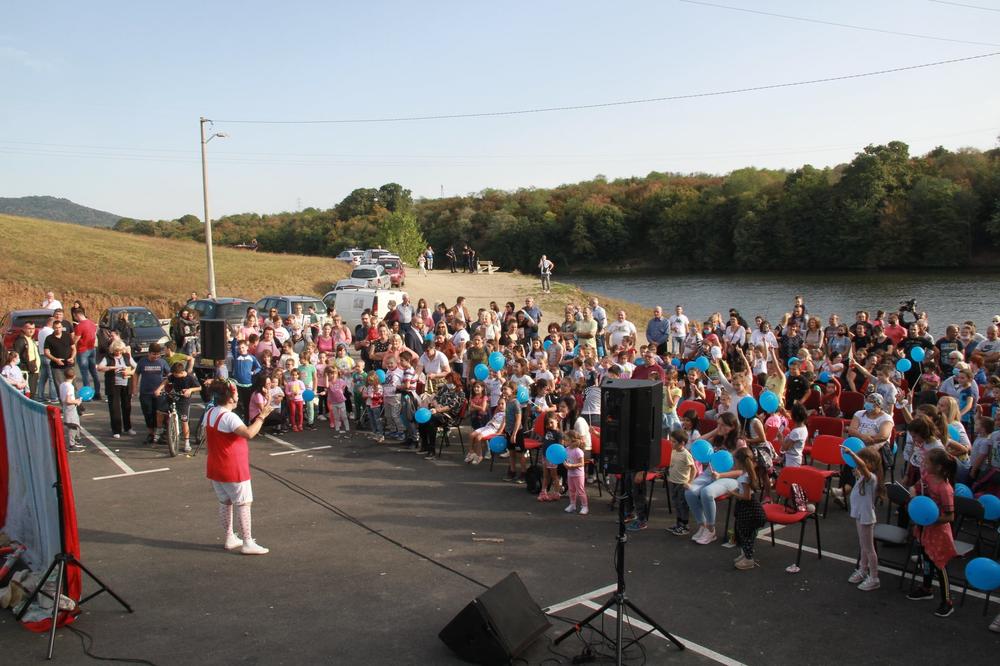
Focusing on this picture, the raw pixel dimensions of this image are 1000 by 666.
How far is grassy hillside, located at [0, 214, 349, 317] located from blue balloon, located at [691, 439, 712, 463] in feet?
99.6

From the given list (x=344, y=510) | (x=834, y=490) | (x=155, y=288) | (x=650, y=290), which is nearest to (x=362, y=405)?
(x=344, y=510)

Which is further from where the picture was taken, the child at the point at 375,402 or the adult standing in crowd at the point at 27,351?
the adult standing in crowd at the point at 27,351

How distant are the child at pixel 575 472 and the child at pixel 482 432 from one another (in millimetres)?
1970

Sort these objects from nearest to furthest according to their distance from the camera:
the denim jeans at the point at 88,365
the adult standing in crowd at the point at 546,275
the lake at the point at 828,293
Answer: the denim jeans at the point at 88,365 < the lake at the point at 828,293 < the adult standing in crowd at the point at 546,275

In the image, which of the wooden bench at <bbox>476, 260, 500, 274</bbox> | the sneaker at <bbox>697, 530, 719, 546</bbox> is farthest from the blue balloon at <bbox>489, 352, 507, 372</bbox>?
the wooden bench at <bbox>476, 260, 500, 274</bbox>

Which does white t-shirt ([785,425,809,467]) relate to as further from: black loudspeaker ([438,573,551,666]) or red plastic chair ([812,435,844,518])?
black loudspeaker ([438,573,551,666])

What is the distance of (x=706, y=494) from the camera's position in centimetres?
805

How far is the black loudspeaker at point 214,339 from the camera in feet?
42.0

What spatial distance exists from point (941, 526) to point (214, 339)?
36.4 ft

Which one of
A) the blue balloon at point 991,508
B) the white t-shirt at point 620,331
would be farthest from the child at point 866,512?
the white t-shirt at point 620,331

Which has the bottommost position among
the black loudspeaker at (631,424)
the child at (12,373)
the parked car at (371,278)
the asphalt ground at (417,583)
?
the asphalt ground at (417,583)

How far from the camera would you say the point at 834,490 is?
375 inches

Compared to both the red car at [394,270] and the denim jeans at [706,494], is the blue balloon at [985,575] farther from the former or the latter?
the red car at [394,270]

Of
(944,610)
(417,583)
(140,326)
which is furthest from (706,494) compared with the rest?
(140,326)
